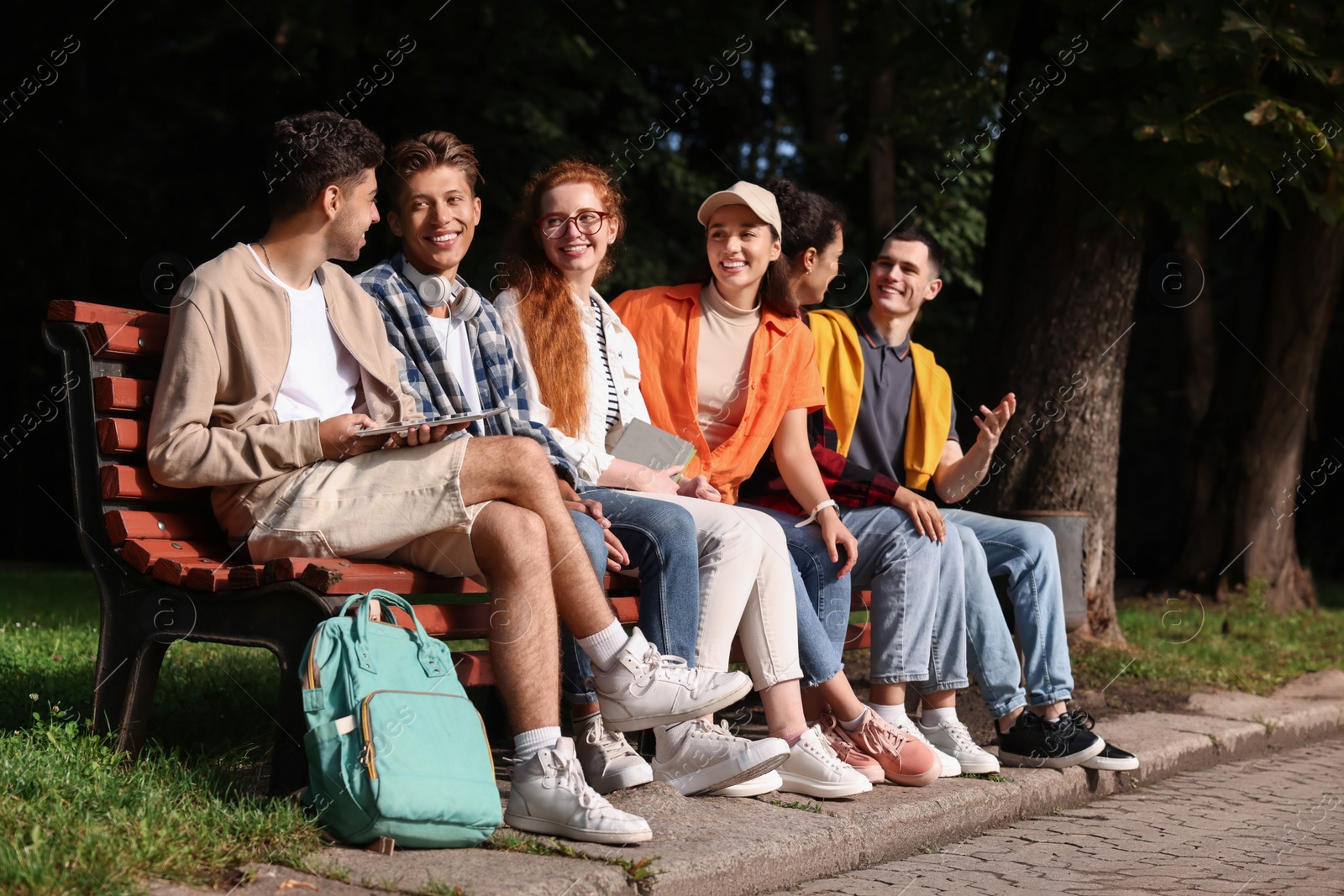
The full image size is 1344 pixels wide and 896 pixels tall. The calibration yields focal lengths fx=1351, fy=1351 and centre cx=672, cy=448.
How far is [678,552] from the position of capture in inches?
146

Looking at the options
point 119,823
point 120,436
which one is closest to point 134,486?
point 120,436

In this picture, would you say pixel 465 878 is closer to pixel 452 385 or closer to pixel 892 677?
pixel 452 385

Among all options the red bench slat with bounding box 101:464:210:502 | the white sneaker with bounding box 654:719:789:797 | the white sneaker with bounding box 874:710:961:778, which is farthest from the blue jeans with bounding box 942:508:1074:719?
the red bench slat with bounding box 101:464:210:502

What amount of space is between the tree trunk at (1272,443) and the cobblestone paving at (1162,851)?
6243 millimetres

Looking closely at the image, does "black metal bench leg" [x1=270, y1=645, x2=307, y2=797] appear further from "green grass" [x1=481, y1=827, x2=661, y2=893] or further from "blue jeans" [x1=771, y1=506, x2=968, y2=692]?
"blue jeans" [x1=771, y1=506, x2=968, y2=692]

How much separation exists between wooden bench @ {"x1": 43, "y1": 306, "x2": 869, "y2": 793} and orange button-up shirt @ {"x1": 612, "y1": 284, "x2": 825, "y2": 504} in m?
1.22

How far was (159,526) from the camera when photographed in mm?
3441

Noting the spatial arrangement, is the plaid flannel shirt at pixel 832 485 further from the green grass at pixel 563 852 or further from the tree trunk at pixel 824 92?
the tree trunk at pixel 824 92

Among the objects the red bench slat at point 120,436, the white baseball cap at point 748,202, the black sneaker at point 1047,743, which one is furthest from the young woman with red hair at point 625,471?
the red bench slat at point 120,436

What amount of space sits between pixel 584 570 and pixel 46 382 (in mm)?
15253

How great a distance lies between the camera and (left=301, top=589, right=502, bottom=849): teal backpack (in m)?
2.82

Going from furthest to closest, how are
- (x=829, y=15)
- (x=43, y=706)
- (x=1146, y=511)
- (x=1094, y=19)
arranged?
(x=1146, y=511)
(x=829, y=15)
(x=1094, y=19)
(x=43, y=706)

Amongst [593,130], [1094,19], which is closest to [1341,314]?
[593,130]

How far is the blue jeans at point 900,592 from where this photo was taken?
14.1 feet
